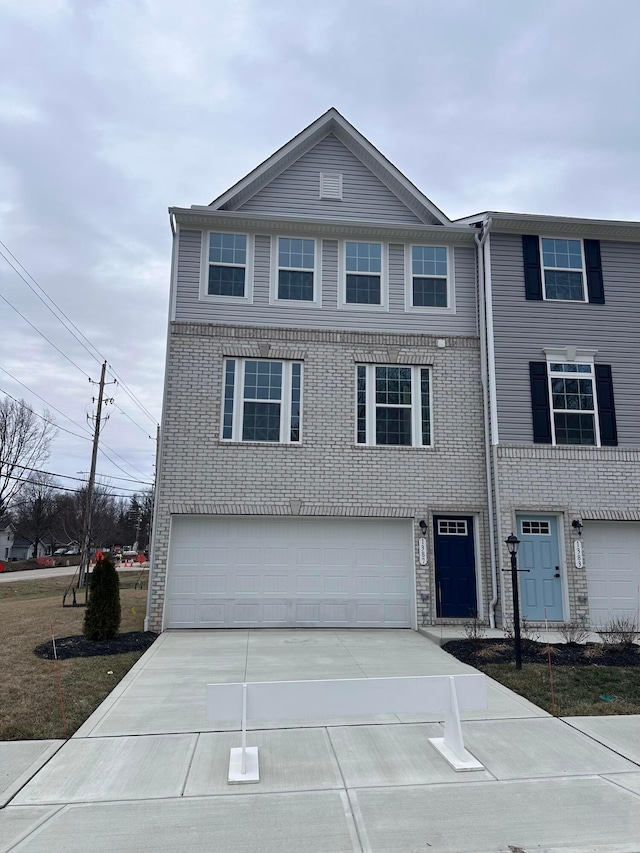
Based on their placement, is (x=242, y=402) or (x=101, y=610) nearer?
(x=101, y=610)

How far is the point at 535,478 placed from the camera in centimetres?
1215

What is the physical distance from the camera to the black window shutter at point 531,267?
13008 millimetres

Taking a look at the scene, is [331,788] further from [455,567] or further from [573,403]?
[573,403]

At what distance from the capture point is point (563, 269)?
13.2 metres

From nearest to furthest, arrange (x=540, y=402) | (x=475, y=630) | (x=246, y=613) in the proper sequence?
(x=475, y=630) → (x=246, y=613) → (x=540, y=402)

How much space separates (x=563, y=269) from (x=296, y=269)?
19.3 ft

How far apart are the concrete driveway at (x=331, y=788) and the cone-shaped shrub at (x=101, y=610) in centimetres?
327

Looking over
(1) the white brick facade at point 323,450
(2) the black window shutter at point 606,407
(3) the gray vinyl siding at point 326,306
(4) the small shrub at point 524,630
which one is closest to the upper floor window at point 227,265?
(3) the gray vinyl siding at point 326,306

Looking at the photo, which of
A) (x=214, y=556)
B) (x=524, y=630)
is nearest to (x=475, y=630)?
(x=524, y=630)

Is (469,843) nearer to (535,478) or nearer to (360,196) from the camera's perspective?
(535,478)

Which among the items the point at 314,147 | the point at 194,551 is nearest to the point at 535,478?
the point at 194,551

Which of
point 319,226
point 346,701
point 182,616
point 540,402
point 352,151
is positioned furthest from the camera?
point 352,151

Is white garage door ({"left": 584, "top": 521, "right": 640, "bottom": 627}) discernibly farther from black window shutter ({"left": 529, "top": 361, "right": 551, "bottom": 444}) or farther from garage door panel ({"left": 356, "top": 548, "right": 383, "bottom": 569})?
garage door panel ({"left": 356, "top": 548, "right": 383, "bottom": 569})

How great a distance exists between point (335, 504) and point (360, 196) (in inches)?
272
